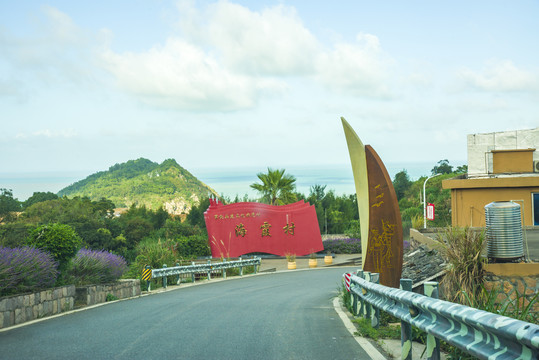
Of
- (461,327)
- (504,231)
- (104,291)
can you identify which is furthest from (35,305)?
(504,231)

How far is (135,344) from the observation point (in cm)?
778

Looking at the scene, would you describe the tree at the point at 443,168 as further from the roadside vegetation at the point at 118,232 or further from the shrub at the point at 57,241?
the shrub at the point at 57,241

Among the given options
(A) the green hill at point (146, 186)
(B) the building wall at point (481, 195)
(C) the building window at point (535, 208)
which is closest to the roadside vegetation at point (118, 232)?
(B) the building wall at point (481, 195)

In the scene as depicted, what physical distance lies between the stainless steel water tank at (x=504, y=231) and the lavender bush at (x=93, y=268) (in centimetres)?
1088

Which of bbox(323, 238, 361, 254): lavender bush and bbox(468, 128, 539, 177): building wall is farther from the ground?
bbox(468, 128, 539, 177): building wall

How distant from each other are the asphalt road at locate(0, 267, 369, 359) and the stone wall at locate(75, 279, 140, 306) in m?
1.18

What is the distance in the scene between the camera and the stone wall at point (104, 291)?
551 inches

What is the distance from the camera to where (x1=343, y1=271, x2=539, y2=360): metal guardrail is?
3447 mm

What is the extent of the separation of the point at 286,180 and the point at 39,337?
43973 mm

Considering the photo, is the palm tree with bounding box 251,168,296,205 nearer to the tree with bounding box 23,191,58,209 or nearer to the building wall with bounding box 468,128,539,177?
the building wall with bounding box 468,128,539,177

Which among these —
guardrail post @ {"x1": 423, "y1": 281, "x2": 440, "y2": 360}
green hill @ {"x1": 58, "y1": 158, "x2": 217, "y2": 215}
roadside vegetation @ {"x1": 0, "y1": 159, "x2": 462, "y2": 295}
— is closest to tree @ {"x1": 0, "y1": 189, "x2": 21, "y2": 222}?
roadside vegetation @ {"x1": 0, "y1": 159, "x2": 462, "y2": 295}

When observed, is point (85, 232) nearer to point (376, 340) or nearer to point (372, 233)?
point (372, 233)

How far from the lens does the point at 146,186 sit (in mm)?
145625

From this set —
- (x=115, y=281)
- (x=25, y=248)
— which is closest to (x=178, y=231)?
(x=115, y=281)
